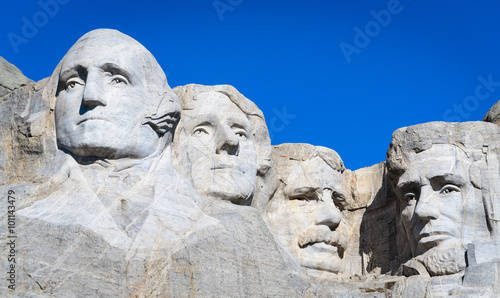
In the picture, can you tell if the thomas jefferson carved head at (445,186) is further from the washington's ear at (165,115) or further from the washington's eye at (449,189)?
the washington's ear at (165,115)

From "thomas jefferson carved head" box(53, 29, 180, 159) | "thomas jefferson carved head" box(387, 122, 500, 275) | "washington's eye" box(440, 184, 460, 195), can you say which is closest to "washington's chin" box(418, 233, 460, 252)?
"thomas jefferson carved head" box(387, 122, 500, 275)

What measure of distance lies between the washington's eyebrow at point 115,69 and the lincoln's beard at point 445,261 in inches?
168

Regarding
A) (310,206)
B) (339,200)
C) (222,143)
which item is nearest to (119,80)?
(222,143)

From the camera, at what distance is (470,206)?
47.4ft

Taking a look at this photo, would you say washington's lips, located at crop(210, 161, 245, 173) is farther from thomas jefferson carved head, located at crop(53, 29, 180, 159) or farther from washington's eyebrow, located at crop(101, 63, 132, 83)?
washington's eyebrow, located at crop(101, 63, 132, 83)

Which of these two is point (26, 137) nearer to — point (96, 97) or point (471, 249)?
point (96, 97)

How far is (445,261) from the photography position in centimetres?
1402

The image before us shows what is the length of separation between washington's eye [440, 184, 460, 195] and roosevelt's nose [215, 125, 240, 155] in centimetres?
267

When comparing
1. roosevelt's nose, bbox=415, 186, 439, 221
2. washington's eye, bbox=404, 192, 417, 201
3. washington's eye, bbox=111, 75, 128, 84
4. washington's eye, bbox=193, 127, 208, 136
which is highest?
washington's eye, bbox=193, 127, 208, 136

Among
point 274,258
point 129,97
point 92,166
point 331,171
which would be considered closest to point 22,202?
point 92,166

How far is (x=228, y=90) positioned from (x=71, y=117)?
8.73ft

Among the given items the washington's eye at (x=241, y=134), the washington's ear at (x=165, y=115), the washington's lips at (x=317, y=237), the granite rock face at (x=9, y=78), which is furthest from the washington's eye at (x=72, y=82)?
the washington's lips at (x=317, y=237)

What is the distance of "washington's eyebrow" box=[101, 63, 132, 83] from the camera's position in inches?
528

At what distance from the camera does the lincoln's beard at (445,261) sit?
13945mm
